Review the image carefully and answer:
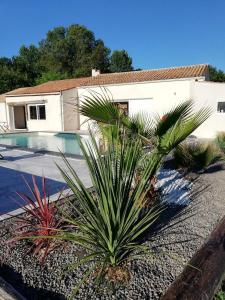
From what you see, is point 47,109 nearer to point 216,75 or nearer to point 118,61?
point 216,75

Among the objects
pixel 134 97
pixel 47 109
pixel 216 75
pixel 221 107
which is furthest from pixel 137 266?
pixel 216 75

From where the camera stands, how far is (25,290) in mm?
3566

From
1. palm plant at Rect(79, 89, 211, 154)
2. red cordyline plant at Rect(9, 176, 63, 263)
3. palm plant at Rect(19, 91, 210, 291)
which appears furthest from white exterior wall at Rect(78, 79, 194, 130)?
palm plant at Rect(19, 91, 210, 291)

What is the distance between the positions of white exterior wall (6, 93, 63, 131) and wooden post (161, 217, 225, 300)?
1002 inches

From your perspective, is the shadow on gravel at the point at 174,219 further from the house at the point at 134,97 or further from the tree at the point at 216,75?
the tree at the point at 216,75

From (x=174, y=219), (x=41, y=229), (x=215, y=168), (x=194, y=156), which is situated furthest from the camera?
(x=215, y=168)

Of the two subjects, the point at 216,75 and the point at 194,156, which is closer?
the point at 194,156

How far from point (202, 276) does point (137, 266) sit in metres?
0.96

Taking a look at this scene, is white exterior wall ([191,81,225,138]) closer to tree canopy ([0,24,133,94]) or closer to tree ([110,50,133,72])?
tree canopy ([0,24,133,94])

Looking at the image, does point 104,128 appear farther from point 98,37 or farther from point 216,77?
point 98,37

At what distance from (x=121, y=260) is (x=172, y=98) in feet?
67.8

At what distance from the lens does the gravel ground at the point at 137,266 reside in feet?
11.6

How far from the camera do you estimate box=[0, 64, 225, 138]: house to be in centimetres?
2131

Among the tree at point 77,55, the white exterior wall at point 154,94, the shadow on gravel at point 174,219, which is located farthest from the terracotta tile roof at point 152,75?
the tree at point 77,55
